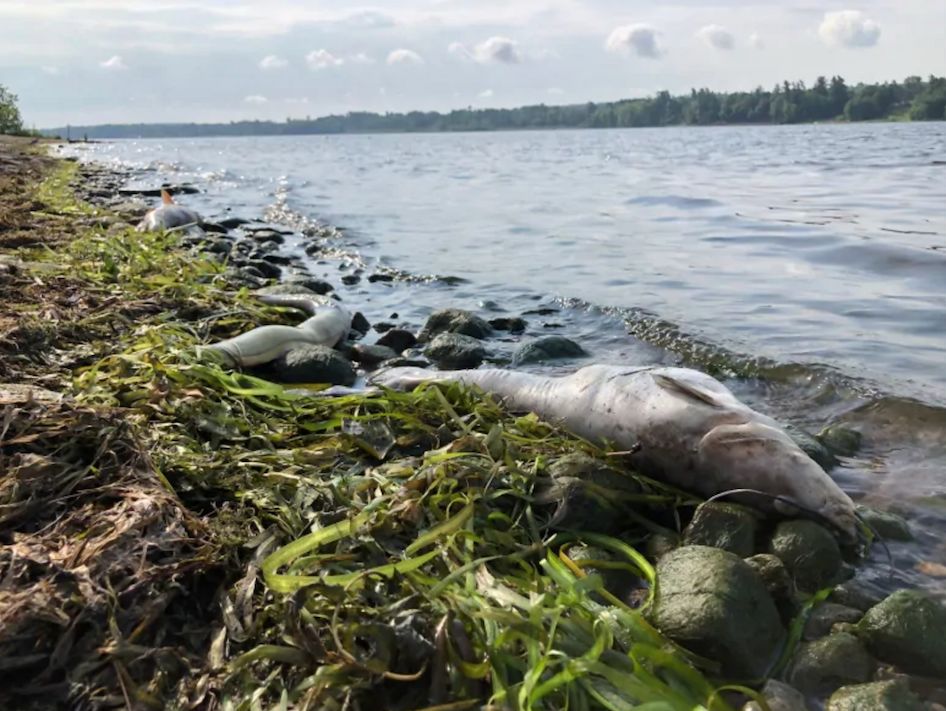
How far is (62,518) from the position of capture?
2949mm

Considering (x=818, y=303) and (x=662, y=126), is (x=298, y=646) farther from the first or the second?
(x=662, y=126)

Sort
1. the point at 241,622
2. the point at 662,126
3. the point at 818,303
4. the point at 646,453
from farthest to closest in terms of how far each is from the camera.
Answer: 1. the point at 662,126
2. the point at 818,303
3. the point at 646,453
4. the point at 241,622

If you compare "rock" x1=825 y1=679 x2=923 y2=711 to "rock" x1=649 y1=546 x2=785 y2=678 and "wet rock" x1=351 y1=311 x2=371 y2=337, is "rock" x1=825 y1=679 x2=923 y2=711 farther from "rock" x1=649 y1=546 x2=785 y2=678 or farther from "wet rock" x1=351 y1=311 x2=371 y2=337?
"wet rock" x1=351 y1=311 x2=371 y2=337

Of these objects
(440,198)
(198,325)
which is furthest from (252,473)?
(440,198)

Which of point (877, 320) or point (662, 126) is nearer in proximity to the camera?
point (877, 320)

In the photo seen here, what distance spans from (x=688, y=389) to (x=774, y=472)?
1.86 feet

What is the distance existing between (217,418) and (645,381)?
2.19 metres

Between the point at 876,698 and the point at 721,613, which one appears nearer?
the point at 876,698

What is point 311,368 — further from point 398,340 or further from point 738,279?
point 738,279

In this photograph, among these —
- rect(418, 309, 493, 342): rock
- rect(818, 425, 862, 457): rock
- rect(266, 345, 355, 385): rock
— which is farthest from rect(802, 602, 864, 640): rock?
rect(418, 309, 493, 342): rock

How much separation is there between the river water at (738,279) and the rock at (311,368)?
5.82 feet

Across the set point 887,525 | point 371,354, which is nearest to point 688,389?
point 887,525

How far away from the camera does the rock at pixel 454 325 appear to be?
7531 millimetres

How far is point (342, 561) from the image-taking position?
2.84 meters
